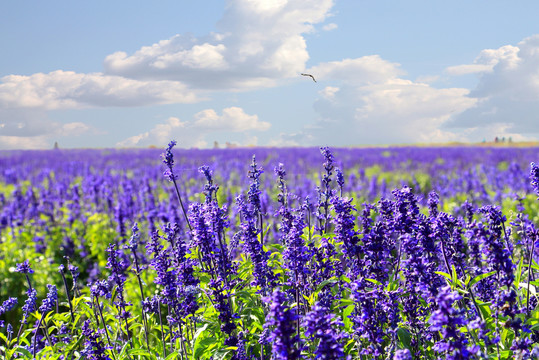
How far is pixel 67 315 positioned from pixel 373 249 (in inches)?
102

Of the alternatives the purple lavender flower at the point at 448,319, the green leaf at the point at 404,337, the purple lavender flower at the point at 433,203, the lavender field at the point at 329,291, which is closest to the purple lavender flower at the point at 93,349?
the lavender field at the point at 329,291

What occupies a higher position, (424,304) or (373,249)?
(373,249)

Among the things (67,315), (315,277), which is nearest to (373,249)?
(315,277)

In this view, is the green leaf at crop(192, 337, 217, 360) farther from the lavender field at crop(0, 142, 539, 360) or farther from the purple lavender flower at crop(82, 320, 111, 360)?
the purple lavender flower at crop(82, 320, 111, 360)

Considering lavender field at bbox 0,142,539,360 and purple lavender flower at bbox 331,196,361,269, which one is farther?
purple lavender flower at bbox 331,196,361,269

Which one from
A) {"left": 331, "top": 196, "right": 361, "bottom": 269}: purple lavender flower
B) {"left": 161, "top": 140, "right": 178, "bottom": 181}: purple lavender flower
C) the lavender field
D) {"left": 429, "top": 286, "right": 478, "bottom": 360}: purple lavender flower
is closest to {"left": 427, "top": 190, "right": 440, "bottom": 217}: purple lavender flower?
the lavender field

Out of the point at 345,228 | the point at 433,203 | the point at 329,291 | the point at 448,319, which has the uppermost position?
the point at 433,203

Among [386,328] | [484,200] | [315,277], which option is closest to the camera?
[386,328]

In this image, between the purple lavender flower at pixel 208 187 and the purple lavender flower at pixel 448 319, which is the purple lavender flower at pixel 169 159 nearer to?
the purple lavender flower at pixel 208 187

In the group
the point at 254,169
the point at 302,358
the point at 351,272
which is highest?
the point at 254,169

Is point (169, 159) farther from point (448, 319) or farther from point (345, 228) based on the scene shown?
point (448, 319)

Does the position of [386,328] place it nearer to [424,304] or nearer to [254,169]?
[424,304]

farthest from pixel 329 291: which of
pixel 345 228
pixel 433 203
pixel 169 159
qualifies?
pixel 169 159

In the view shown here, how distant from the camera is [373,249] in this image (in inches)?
132
